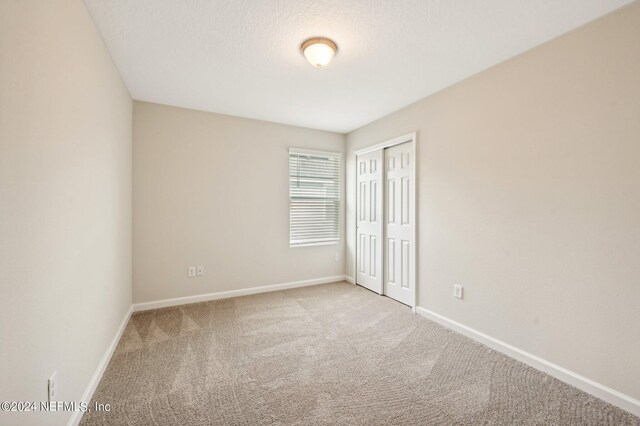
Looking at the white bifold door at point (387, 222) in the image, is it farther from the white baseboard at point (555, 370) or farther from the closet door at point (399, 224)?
the white baseboard at point (555, 370)

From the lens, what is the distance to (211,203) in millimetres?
3799

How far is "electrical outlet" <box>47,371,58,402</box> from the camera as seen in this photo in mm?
1336

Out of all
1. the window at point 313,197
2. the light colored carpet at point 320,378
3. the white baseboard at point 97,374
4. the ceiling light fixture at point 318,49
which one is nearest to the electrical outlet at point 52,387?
the white baseboard at point 97,374

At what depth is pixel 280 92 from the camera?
3123 mm

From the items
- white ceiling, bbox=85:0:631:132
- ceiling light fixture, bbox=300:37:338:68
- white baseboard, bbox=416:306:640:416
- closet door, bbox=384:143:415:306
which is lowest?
white baseboard, bbox=416:306:640:416

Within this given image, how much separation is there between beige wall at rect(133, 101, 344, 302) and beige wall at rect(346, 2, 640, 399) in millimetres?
2229

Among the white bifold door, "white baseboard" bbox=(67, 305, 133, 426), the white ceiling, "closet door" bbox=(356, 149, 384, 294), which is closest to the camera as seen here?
"white baseboard" bbox=(67, 305, 133, 426)

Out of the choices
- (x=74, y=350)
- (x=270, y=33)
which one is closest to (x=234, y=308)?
(x=74, y=350)

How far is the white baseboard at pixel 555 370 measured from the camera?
1.77 meters

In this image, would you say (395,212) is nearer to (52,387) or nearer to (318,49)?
(318,49)

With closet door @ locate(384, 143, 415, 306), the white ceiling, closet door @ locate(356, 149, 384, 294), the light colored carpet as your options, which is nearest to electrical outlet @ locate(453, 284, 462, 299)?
the light colored carpet

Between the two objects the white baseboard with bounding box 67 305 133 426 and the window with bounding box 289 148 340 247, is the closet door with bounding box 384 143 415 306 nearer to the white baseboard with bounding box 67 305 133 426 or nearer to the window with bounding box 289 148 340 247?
the window with bounding box 289 148 340 247

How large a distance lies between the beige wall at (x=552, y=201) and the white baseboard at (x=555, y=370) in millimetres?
45

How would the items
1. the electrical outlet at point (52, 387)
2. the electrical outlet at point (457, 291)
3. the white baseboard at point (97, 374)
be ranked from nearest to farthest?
the electrical outlet at point (52, 387), the white baseboard at point (97, 374), the electrical outlet at point (457, 291)
